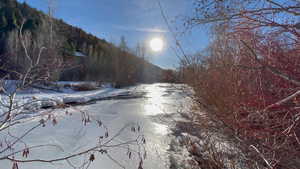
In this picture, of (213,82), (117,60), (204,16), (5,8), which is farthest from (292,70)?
(5,8)

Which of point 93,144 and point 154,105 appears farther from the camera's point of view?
point 154,105

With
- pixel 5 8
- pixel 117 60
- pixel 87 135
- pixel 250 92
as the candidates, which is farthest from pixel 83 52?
pixel 250 92

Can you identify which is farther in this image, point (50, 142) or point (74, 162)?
point (50, 142)

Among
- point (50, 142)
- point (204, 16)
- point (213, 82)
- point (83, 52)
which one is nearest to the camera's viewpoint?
point (204, 16)

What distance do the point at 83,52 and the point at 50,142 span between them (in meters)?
29.3

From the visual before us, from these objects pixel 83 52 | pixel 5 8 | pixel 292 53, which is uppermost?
pixel 5 8

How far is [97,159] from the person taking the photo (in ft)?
6.94

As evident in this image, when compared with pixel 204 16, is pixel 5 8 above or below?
above

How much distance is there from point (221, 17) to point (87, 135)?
303cm

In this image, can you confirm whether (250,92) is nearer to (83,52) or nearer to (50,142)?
(50,142)

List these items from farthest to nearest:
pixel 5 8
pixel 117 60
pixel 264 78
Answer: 1. pixel 5 8
2. pixel 117 60
3. pixel 264 78

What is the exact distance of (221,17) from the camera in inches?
63.7

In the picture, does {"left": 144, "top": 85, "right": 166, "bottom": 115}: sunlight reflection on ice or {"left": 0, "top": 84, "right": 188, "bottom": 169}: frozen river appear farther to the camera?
{"left": 144, "top": 85, "right": 166, "bottom": 115}: sunlight reflection on ice

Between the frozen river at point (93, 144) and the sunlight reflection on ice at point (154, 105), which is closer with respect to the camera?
the frozen river at point (93, 144)
